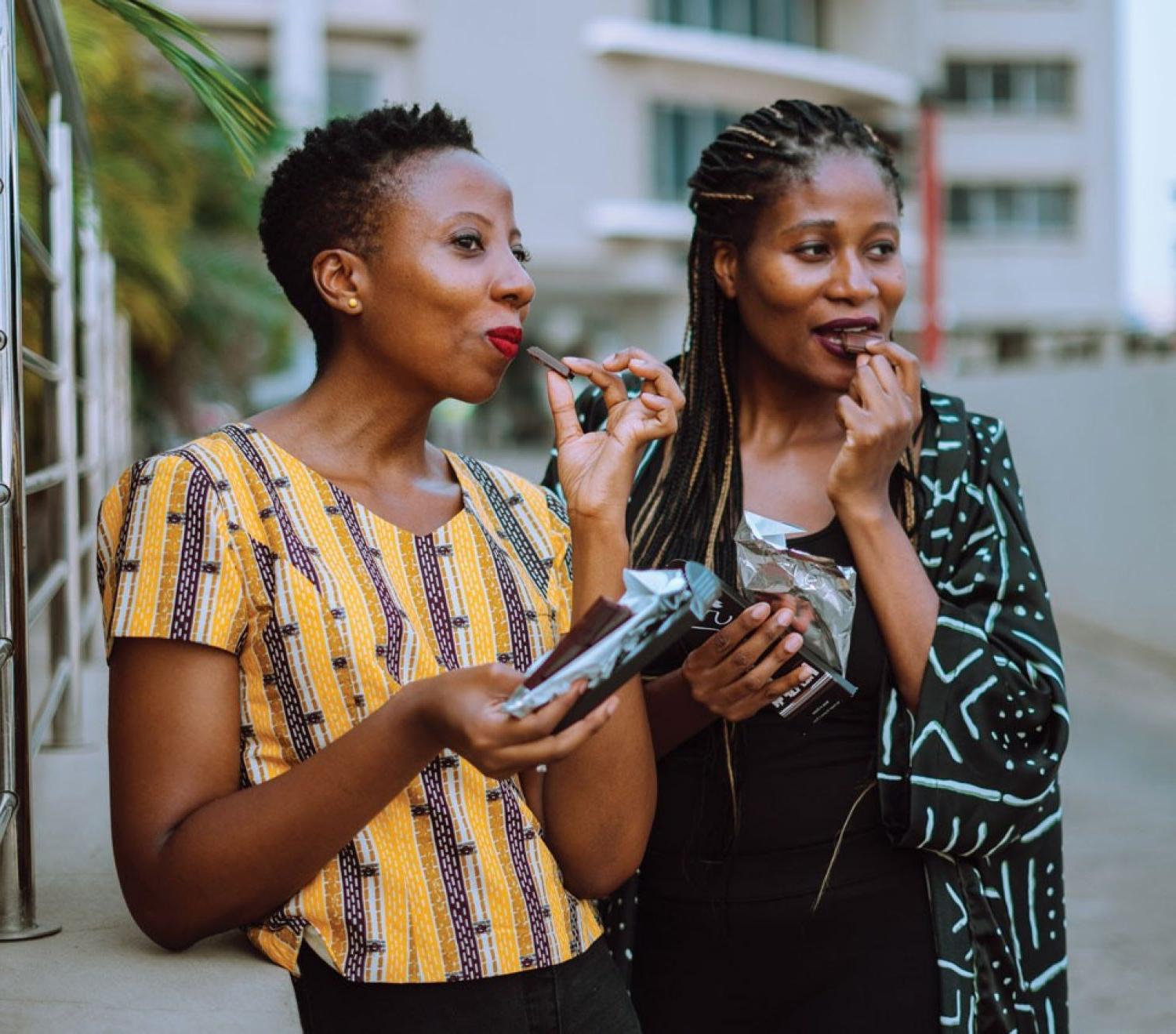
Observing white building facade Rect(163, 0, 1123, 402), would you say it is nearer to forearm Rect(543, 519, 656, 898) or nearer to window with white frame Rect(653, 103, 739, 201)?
window with white frame Rect(653, 103, 739, 201)

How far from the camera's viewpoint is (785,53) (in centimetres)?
3058

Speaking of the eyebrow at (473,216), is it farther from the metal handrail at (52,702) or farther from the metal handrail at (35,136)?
the metal handrail at (52,702)

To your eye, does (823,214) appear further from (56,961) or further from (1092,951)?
(1092,951)

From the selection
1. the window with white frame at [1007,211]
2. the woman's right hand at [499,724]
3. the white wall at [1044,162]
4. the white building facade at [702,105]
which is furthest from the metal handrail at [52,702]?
the window with white frame at [1007,211]

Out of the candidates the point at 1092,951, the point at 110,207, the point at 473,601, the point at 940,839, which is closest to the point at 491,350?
the point at 473,601

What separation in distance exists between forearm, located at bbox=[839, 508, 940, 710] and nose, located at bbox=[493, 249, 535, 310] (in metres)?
0.66

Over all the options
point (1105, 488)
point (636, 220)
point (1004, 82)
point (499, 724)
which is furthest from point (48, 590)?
point (1004, 82)

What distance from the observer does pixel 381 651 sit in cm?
183

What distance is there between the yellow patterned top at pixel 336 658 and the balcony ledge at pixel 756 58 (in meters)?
28.0

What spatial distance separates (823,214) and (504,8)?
89.3ft

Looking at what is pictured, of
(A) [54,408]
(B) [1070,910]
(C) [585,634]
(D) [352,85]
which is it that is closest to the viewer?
(C) [585,634]

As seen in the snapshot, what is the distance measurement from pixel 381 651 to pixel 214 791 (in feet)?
0.78

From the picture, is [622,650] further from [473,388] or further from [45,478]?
[45,478]

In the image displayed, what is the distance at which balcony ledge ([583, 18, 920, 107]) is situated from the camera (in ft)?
94.4
